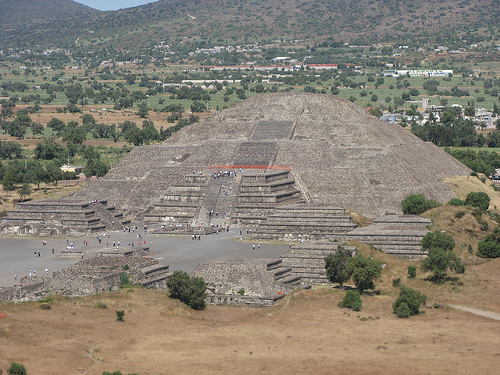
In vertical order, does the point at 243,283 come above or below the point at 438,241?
below

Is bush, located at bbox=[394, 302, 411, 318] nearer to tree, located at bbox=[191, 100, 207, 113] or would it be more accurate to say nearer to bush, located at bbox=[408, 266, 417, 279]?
bush, located at bbox=[408, 266, 417, 279]

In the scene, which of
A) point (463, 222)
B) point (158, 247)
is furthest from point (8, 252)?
point (463, 222)

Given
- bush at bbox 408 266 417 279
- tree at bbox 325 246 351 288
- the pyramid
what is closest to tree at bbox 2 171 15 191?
the pyramid

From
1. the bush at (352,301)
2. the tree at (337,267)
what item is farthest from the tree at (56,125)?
the bush at (352,301)

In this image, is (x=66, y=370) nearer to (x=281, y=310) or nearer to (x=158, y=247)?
(x=281, y=310)

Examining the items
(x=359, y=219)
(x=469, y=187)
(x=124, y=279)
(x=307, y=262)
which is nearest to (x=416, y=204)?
(x=359, y=219)

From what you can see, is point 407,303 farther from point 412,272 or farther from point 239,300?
point 239,300

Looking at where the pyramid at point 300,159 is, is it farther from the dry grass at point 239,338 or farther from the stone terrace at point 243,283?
the dry grass at point 239,338
